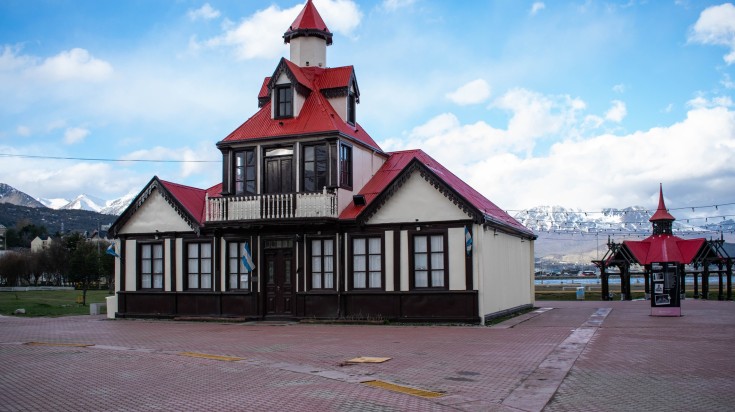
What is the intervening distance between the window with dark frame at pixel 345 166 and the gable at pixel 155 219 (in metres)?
6.92

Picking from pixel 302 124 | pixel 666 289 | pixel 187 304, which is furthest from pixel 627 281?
pixel 187 304

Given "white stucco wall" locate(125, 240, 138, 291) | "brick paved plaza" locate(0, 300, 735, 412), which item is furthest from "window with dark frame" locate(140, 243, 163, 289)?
"brick paved plaza" locate(0, 300, 735, 412)

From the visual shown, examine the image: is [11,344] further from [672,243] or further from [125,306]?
[672,243]

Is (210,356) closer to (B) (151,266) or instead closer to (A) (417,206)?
(A) (417,206)

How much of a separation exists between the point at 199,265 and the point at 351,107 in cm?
894

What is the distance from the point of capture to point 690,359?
49.7 feet

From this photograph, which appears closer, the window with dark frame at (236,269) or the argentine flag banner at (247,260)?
the argentine flag banner at (247,260)

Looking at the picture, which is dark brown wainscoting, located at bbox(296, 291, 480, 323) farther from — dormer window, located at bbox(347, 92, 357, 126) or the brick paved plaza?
dormer window, located at bbox(347, 92, 357, 126)

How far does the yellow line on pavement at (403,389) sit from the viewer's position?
11.6m

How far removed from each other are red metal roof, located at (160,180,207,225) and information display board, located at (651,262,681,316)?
58.6ft

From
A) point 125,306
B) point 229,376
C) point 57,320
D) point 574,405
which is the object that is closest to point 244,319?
point 125,306

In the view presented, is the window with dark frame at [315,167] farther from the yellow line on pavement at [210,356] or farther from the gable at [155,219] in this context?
the yellow line on pavement at [210,356]

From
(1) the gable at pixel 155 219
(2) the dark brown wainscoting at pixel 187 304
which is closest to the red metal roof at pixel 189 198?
(1) the gable at pixel 155 219

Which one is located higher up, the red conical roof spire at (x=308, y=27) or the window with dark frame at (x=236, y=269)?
the red conical roof spire at (x=308, y=27)
